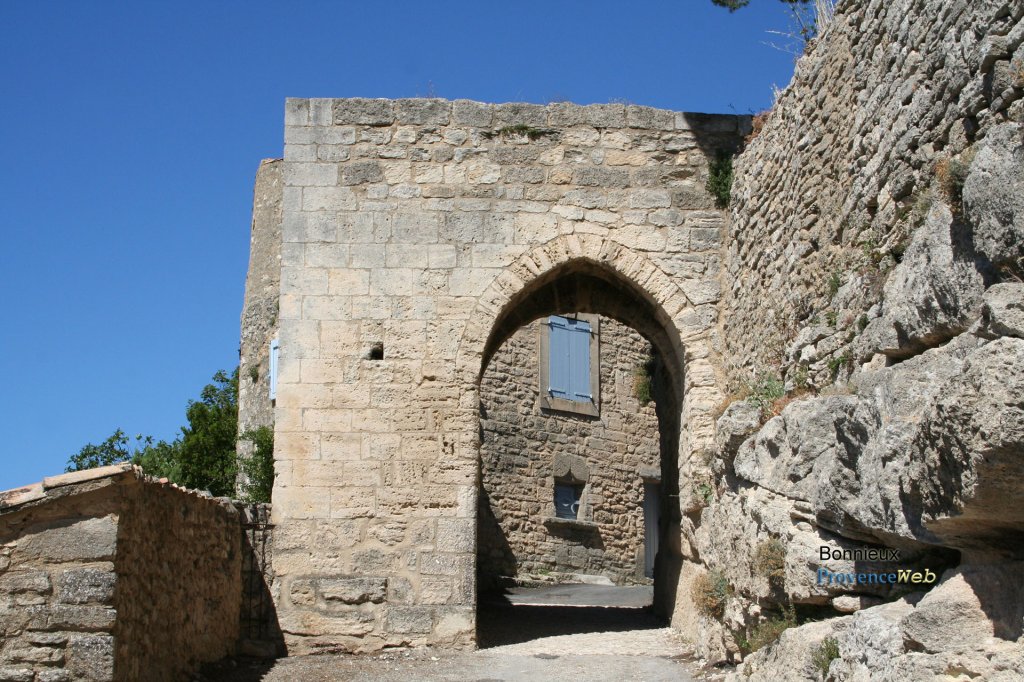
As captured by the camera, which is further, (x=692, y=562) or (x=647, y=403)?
(x=647, y=403)

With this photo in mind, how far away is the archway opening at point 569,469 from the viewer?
45.7 ft

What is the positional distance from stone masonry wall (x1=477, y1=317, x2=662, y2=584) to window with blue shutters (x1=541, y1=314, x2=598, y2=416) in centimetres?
13

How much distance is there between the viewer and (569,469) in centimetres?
1535

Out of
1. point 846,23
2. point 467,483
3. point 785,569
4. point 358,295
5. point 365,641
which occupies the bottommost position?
point 365,641

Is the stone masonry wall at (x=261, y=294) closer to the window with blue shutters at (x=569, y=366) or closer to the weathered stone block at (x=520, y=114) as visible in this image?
the window with blue shutters at (x=569, y=366)

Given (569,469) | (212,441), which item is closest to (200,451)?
(212,441)

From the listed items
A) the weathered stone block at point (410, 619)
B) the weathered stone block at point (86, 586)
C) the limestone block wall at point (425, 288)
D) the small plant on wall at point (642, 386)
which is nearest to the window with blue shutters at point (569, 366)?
the small plant on wall at point (642, 386)

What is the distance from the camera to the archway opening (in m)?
13.9

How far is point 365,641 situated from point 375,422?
64.1 inches

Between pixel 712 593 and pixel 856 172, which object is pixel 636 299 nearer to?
pixel 712 593

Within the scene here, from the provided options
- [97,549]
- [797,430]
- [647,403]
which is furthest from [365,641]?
[647,403]

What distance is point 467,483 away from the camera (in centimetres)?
862

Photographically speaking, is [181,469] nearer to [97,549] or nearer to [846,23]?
[97,549]

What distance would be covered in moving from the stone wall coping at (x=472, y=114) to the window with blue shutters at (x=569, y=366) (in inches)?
258
